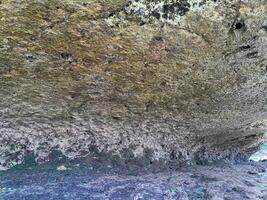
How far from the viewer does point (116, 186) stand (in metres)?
1.92

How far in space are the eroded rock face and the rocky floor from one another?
145 mm

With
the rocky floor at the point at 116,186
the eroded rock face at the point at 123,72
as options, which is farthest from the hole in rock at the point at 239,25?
the rocky floor at the point at 116,186

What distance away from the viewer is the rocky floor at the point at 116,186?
171 centimetres

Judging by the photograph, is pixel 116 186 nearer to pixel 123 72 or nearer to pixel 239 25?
pixel 123 72

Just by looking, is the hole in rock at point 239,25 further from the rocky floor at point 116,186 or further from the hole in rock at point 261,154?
the hole in rock at point 261,154

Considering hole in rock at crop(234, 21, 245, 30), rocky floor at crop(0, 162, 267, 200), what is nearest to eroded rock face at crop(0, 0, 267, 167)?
hole in rock at crop(234, 21, 245, 30)

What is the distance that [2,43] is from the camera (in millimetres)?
1401

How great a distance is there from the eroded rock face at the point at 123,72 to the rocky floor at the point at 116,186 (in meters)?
0.14

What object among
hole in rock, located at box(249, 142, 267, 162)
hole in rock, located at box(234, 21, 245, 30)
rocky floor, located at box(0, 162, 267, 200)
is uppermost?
hole in rock, located at box(234, 21, 245, 30)

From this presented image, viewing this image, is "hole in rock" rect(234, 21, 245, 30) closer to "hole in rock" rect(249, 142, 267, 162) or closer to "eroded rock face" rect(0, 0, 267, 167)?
"eroded rock face" rect(0, 0, 267, 167)

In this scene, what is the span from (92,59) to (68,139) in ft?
2.27

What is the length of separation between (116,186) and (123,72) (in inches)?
28.0

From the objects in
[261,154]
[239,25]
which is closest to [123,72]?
[239,25]

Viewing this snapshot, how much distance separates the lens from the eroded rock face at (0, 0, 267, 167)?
1369 mm
